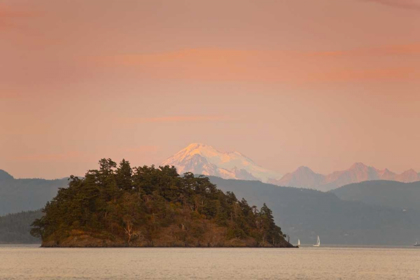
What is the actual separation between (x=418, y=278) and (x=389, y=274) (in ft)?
42.8

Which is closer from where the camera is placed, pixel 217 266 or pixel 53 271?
pixel 53 271

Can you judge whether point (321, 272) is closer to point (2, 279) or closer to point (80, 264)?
point (80, 264)

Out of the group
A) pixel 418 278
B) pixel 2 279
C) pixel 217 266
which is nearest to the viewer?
pixel 2 279

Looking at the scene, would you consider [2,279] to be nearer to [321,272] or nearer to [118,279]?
[118,279]

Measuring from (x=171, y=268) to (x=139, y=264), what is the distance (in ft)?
50.0

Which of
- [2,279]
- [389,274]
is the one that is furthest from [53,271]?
[389,274]

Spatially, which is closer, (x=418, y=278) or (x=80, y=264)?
(x=418, y=278)

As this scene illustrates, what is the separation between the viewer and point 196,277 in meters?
149

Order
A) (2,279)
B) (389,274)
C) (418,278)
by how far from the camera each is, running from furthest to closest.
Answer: (389,274) → (418,278) → (2,279)

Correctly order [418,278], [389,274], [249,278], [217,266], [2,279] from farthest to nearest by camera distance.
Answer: [217,266], [389,274], [418,278], [249,278], [2,279]

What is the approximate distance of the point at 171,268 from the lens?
178000mm

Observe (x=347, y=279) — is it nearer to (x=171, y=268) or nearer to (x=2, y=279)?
(x=171, y=268)

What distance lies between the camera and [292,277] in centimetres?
15375

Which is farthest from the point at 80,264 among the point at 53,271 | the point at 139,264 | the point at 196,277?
the point at 196,277
